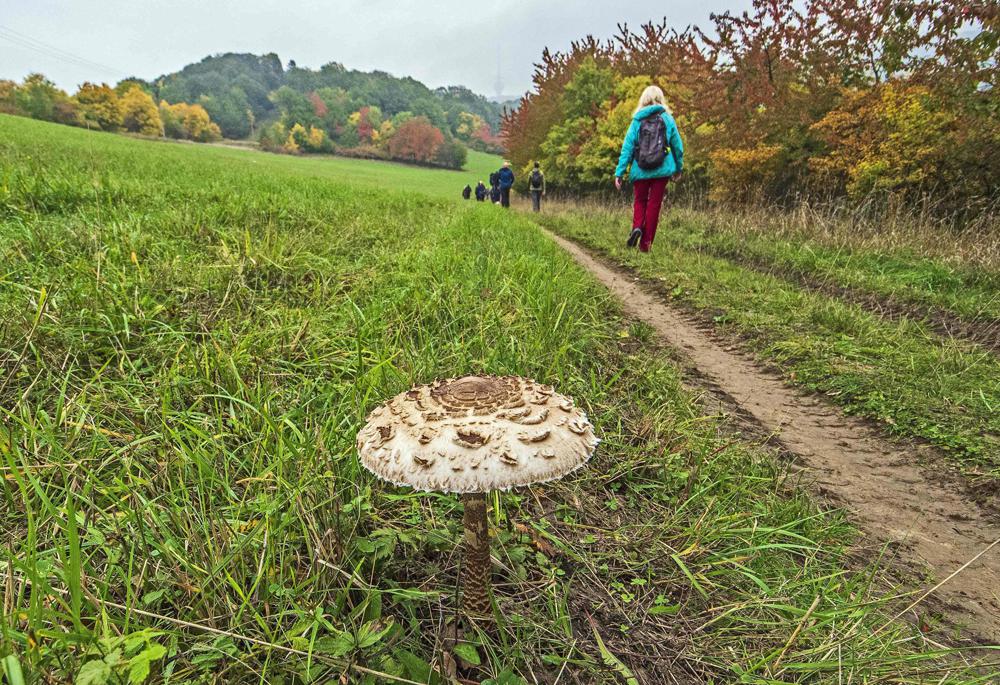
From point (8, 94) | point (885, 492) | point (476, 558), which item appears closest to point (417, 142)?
point (8, 94)

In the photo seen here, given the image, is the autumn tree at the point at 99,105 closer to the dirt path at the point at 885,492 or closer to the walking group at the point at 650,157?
the walking group at the point at 650,157

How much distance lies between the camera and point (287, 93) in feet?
342

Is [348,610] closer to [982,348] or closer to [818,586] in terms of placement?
[818,586]

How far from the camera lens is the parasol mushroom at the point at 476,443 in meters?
1.23

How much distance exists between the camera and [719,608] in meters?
1.58

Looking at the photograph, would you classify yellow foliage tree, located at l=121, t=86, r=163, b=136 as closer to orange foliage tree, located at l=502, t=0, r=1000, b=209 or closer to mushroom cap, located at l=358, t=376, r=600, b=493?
orange foliage tree, located at l=502, t=0, r=1000, b=209

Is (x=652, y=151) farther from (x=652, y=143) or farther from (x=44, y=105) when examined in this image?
(x=44, y=105)

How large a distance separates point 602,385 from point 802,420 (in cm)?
134

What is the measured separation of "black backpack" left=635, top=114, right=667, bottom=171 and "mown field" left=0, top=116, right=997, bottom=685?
4461 millimetres

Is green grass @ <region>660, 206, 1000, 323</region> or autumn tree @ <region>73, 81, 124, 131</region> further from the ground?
autumn tree @ <region>73, 81, 124, 131</region>

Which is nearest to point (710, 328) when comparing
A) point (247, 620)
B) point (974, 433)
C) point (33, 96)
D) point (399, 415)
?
point (974, 433)

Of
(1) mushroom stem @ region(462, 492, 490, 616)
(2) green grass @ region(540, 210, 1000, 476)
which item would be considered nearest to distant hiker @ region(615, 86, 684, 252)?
(2) green grass @ region(540, 210, 1000, 476)

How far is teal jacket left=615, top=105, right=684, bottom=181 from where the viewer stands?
22.7 ft

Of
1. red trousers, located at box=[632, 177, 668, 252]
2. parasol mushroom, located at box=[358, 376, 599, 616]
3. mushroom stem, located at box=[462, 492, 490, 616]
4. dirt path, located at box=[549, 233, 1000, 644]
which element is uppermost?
red trousers, located at box=[632, 177, 668, 252]
